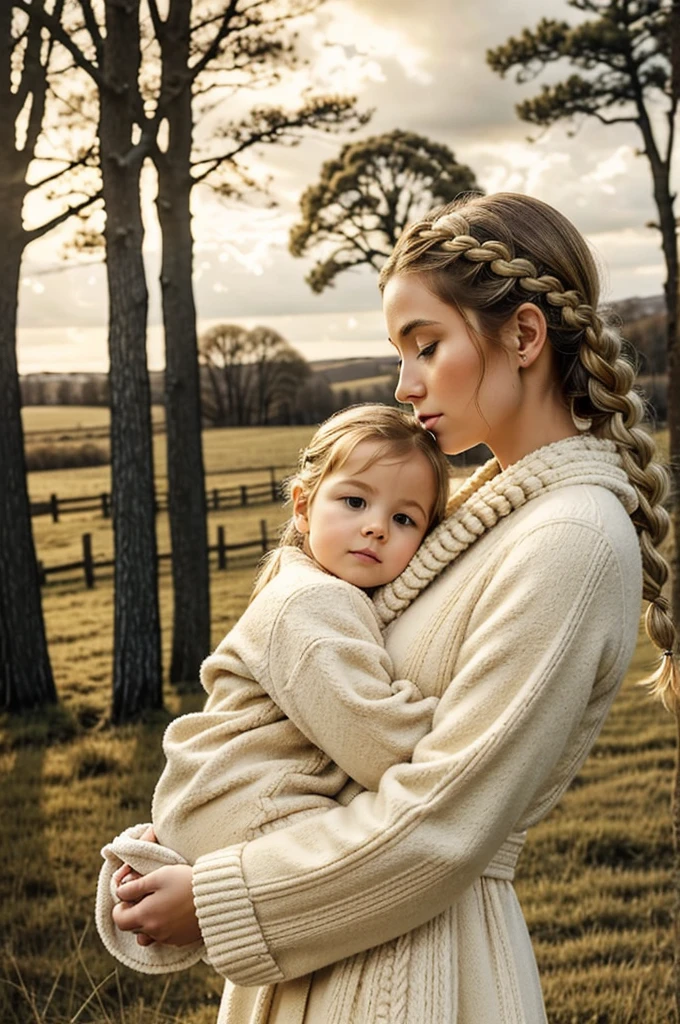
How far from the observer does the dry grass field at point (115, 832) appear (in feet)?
11.3

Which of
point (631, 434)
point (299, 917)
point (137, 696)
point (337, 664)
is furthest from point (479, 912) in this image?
point (137, 696)

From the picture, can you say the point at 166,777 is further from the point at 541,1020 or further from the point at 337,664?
the point at 541,1020

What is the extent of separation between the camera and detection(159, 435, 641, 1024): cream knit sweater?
116cm

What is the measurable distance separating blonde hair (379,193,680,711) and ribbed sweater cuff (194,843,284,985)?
66 centimetres

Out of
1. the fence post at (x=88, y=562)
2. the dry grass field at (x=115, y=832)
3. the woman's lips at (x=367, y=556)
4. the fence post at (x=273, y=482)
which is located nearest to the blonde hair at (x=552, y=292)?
the woman's lips at (x=367, y=556)

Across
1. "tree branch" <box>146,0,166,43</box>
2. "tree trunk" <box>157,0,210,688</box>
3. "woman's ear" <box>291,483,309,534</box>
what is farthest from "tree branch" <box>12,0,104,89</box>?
"woman's ear" <box>291,483,309,534</box>

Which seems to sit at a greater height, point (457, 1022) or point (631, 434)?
point (631, 434)

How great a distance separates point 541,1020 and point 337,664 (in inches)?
21.3

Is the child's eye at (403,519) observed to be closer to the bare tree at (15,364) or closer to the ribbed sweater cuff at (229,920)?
the ribbed sweater cuff at (229,920)

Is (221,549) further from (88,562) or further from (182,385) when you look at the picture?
(182,385)

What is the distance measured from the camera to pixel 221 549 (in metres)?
7.66

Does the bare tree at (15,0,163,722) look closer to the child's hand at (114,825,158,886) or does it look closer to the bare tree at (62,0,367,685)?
the bare tree at (62,0,367,685)

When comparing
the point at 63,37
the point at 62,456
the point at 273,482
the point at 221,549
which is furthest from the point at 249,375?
the point at 63,37

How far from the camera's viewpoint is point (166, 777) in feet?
4.46
